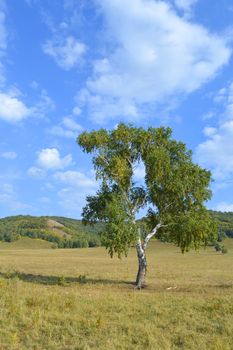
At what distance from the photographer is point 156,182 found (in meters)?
34.4

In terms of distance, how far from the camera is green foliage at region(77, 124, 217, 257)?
111 ft

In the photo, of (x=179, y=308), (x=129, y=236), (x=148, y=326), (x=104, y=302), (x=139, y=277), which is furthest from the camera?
(x=139, y=277)

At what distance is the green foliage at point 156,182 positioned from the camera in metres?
33.9

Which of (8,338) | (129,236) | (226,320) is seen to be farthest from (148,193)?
(8,338)

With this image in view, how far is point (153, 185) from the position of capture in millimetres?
34812

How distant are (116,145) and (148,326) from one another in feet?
68.9

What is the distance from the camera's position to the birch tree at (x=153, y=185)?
33969 millimetres

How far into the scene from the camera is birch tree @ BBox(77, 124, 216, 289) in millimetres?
33969

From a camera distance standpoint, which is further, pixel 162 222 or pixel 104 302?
pixel 162 222

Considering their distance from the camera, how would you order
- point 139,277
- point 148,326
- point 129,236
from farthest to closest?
point 139,277
point 129,236
point 148,326

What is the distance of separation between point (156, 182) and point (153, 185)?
0.51 meters

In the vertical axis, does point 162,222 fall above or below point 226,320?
above

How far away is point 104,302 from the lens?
2238 centimetres

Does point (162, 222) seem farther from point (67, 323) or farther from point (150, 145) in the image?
point (67, 323)
